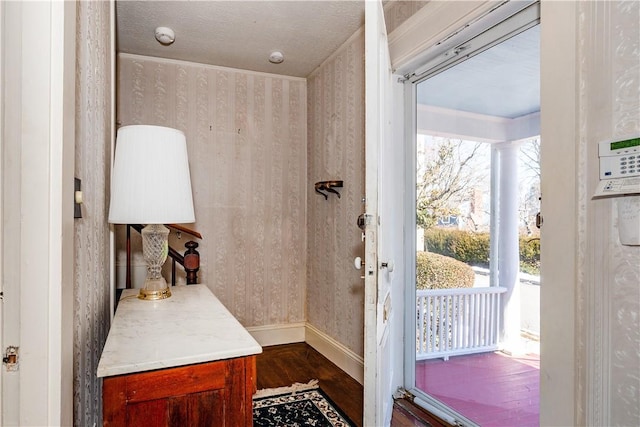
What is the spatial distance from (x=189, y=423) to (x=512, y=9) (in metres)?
1.93

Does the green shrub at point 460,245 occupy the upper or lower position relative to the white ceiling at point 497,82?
lower

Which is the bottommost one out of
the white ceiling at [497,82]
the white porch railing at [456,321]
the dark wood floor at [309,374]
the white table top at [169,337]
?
the dark wood floor at [309,374]

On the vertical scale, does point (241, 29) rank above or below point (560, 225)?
above

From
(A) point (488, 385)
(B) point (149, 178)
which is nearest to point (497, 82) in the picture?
(A) point (488, 385)

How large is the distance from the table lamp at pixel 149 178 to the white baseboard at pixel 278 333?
210cm

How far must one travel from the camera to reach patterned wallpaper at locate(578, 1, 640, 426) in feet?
3.54

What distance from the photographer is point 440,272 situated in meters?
2.26

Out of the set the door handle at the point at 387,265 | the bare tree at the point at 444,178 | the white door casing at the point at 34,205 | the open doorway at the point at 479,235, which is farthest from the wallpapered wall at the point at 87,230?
the bare tree at the point at 444,178

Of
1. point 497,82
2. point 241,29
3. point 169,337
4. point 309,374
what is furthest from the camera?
point 309,374

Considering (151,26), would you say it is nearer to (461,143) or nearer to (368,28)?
(368,28)

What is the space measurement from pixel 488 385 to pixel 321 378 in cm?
116

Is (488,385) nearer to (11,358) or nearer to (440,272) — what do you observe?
(440,272)

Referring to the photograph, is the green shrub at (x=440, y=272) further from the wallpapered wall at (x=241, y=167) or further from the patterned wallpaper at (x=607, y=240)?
the wallpapered wall at (x=241, y=167)

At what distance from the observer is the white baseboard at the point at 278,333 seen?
133 inches
